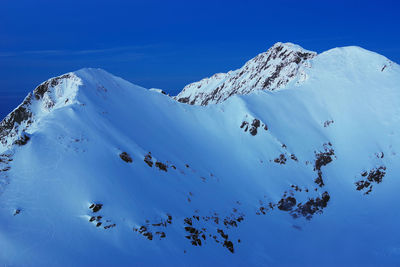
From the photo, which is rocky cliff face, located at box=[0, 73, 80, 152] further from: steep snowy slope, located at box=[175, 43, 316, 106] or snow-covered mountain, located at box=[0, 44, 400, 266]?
steep snowy slope, located at box=[175, 43, 316, 106]

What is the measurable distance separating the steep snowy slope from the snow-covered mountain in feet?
16.4

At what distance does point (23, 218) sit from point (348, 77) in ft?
197

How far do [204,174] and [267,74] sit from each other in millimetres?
45571

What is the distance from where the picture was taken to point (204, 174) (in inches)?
1426

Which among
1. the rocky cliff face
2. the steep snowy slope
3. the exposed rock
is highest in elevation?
the steep snowy slope

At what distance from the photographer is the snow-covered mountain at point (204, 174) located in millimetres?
22578

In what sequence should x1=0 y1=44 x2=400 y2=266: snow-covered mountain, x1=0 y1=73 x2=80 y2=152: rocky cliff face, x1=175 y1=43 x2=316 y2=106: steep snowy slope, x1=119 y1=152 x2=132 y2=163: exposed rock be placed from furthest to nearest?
x1=175 y1=43 x2=316 y2=106: steep snowy slope → x1=0 y1=73 x2=80 y2=152: rocky cliff face → x1=119 y1=152 x2=132 y2=163: exposed rock → x1=0 y1=44 x2=400 y2=266: snow-covered mountain

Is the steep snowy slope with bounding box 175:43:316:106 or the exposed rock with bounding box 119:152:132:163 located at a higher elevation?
the steep snowy slope with bounding box 175:43:316:106

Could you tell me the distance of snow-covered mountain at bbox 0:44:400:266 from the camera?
22578 millimetres

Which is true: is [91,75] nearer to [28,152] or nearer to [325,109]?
[28,152]

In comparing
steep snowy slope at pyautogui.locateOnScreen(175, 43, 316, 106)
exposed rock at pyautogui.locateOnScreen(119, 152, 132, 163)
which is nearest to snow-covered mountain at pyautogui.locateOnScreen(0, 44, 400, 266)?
exposed rock at pyautogui.locateOnScreen(119, 152, 132, 163)

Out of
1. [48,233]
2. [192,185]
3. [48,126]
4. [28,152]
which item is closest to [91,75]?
[48,126]

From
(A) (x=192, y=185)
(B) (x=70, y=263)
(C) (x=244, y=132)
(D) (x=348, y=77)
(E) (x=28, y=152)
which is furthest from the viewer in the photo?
(D) (x=348, y=77)

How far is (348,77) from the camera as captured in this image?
58.2 metres
